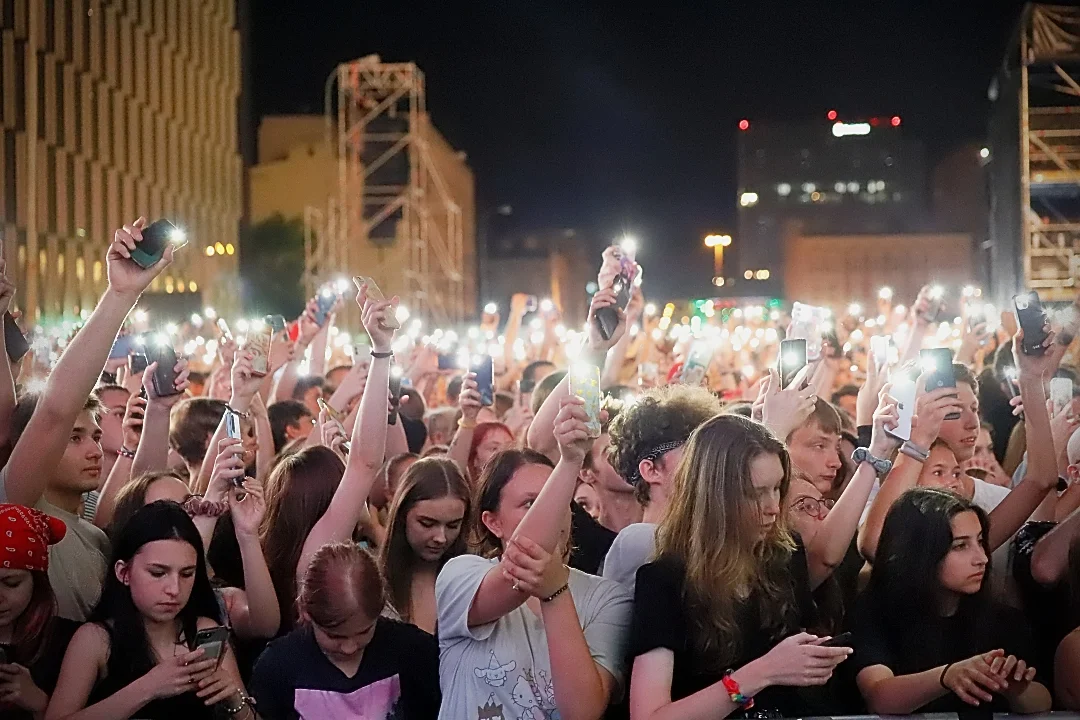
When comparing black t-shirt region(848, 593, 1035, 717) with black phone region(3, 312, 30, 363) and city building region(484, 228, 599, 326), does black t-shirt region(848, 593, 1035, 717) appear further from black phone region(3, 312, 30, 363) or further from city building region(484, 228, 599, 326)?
city building region(484, 228, 599, 326)

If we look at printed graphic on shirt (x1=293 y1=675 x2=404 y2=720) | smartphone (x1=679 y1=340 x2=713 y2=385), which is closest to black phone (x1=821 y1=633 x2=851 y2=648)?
printed graphic on shirt (x1=293 y1=675 x2=404 y2=720)

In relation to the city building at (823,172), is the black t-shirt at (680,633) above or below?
below

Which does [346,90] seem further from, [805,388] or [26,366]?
[805,388]

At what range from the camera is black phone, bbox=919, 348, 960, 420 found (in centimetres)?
546

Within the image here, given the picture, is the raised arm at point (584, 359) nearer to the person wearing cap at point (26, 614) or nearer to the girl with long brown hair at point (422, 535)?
the girl with long brown hair at point (422, 535)

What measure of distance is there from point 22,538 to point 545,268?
74.3 m

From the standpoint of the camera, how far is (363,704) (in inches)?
162

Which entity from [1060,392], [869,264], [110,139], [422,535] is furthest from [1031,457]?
[869,264]

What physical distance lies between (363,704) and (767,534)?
1.23 m

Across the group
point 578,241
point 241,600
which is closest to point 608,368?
point 241,600

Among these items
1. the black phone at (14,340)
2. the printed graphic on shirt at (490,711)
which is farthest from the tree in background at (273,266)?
the printed graphic on shirt at (490,711)

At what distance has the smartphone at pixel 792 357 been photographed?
230 inches

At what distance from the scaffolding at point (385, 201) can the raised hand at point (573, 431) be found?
36120 millimetres

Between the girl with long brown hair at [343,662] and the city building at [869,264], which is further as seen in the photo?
the city building at [869,264]
